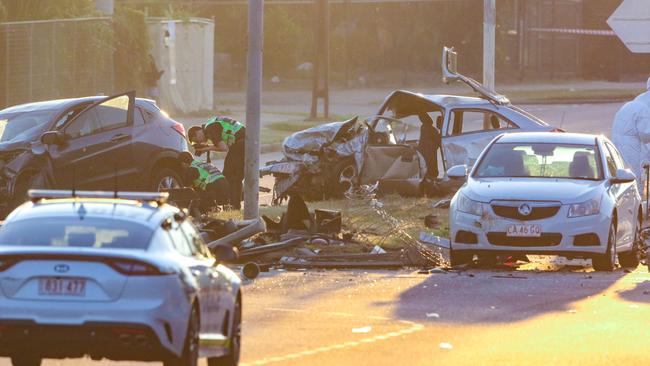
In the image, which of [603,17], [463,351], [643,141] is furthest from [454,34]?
[463,351]

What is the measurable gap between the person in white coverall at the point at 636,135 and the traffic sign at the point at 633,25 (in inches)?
171

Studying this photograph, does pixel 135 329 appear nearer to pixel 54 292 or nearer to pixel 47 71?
pixel 54 292

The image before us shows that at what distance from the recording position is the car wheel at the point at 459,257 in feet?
60.6

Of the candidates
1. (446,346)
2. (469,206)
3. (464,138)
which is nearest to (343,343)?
(446,346)

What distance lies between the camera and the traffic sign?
2077 centimetres

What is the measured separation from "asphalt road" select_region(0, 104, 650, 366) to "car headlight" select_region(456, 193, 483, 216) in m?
0.64

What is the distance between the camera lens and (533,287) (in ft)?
55.8

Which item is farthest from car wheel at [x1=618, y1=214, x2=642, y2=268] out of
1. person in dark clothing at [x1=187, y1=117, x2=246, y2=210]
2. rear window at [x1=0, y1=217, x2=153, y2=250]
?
rear window at [x1=0, y1=217, x2=153, y2=250]

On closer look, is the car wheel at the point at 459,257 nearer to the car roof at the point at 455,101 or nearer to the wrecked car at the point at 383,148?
the wrecked car at the point at 383,148

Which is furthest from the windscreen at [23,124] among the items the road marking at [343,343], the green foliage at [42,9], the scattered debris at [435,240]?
the green foliage at [42,9]

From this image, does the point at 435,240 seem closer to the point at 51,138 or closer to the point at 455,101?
the point at 51,138

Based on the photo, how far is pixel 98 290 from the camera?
9.99 m

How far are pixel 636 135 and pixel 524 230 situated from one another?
7973 millimetres

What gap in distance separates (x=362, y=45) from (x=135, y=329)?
56.6 m
